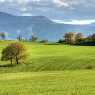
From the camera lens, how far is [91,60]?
7588 centimetres

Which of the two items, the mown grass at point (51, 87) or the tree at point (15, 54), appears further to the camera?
the tree at point (15, 54)

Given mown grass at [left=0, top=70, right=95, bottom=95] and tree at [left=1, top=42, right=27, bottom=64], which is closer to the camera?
mown grass at [left=0, top=70, right=95, bottom=95]

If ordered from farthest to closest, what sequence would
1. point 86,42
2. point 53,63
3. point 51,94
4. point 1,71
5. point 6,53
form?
1. point 86,42
2. point 6,53
3. point 53,63
4. point 1,71
5. point 51,94

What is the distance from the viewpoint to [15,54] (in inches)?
3159

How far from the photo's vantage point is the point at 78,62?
73.9 meters

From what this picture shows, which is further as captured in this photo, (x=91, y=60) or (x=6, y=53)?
(x=6, y=53)

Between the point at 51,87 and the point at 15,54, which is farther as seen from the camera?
the point at 15,54

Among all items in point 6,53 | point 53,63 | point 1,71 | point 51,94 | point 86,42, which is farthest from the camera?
point 86,42

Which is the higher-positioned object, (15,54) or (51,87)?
(51,87)

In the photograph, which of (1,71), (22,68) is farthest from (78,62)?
(1,71)

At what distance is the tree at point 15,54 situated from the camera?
80.0 metres

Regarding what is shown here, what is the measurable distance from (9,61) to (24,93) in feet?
189

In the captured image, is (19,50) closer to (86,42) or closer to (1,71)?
(1,71)

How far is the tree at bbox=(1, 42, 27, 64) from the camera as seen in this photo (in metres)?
80.0
